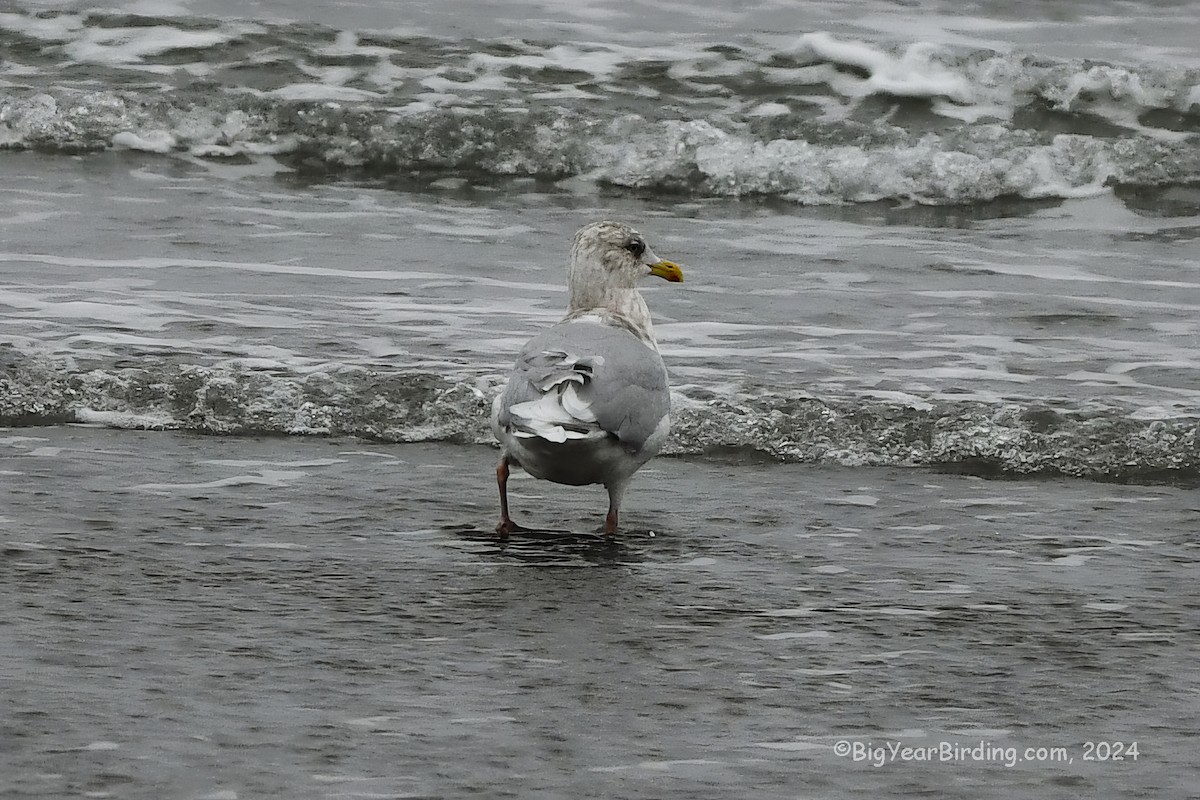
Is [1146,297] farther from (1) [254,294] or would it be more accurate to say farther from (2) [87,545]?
(2) [87,545]

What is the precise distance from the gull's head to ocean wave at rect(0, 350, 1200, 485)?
53cm

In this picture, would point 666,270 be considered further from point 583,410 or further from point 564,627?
point 564,627

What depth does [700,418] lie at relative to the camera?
6.66 meters

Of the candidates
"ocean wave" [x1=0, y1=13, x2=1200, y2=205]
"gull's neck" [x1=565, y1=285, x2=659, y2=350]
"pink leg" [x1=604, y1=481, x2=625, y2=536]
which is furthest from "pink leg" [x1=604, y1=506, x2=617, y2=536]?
"ocean wave" [x1=0, y1=13, x2=1200, y2=205]

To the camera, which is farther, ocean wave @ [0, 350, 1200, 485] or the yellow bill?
the yellow bill

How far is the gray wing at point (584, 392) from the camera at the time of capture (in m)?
5.26

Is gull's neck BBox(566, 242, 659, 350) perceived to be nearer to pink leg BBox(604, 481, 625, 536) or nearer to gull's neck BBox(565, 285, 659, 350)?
gull's neck BBox(565, 285, 659, 350)

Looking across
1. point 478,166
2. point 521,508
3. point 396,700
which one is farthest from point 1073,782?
point 478,166

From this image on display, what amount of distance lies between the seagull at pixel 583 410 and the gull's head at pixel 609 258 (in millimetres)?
496

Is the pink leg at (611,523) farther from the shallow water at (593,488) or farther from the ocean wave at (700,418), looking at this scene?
the ocean wave at (700,418)

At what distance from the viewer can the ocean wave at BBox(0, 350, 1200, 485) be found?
6.45 m

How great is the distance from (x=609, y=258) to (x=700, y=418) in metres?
0.66

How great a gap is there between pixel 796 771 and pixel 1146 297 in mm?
5827

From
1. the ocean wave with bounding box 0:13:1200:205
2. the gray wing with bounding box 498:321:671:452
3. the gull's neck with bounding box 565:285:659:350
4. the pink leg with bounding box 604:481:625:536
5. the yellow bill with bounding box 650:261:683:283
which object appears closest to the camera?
the gray wing with bounding box 498:321:671:452
